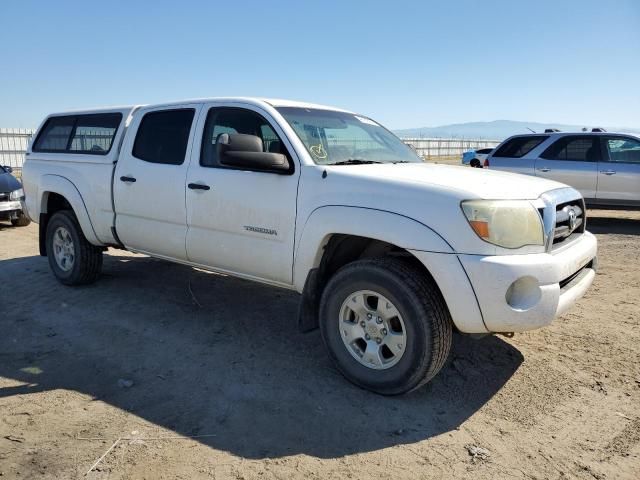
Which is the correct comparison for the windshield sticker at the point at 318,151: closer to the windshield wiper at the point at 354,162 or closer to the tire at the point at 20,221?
A: the windshield wiper at the point at 354,162

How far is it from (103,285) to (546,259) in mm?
4806

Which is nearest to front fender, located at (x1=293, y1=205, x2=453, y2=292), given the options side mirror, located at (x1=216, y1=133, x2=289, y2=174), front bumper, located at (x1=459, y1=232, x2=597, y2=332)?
front bumper, located at (x1=459, y1=232, x2=597, y2=332)

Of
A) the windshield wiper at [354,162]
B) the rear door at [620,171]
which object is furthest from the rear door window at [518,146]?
the windshield wiper at [354,162]

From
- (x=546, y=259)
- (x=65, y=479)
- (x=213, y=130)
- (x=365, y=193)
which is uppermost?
(x=213, y=130)

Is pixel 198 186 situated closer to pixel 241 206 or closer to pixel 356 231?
pixel 241 206

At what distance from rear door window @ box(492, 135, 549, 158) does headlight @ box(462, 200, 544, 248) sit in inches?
310

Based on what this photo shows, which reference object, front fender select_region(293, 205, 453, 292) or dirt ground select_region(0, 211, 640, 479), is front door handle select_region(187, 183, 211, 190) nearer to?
front fender select_region(293, 205, 453, 292)

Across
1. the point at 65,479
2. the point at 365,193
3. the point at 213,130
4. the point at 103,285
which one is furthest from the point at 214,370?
the point at 103,285

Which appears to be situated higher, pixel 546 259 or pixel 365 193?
pixel 365 193

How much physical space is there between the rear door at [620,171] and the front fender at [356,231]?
796 cm

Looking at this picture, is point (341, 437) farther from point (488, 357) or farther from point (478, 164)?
point (478, 164)

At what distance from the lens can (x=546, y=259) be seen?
10.2 feet

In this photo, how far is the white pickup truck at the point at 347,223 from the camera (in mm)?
3076

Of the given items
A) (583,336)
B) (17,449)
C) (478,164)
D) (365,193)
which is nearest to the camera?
(17,449)
